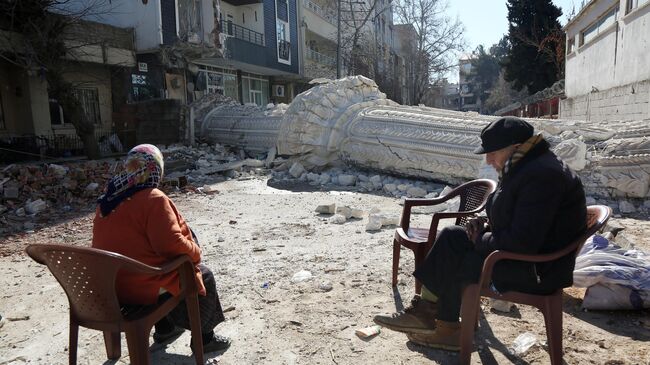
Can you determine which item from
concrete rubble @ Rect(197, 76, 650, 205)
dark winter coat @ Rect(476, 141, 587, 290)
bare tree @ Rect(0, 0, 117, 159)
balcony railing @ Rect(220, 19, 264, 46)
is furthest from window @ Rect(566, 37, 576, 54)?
dark winter coat @ Rect(476, 141, 587, 290)

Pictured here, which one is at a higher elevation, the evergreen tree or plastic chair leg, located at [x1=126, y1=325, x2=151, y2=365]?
the evergreen tree

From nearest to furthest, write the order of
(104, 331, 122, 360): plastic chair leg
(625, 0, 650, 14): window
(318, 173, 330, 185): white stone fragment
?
1. (104, 331, 122, 360): plastic chair leg
2. (318, 173, 330, 185): white stone fragment
3. (625, 0, 650, 14): window

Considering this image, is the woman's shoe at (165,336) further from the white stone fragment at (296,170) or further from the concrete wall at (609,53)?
the concrete wall at (609,53)

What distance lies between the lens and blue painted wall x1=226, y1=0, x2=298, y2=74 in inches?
683

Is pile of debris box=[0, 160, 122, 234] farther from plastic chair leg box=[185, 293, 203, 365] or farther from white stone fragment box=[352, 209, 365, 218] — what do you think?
plastic chair leg box=[185, 293, 203, 365]

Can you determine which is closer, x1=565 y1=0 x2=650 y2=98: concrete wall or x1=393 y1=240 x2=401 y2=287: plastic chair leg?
x1=393 y1=240 x2=401 y2=287: plastic chair leg

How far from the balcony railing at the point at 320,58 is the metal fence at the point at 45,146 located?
48.7ft

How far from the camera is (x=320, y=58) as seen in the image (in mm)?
26938

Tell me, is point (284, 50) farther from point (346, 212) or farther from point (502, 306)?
point (502, 306)

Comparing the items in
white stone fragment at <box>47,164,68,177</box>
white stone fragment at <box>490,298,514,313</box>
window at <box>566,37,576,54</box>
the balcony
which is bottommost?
white stone fragment at <box>490,298,514,313</box>

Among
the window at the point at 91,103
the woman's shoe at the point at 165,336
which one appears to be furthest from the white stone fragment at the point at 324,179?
the window at the point at 91,103

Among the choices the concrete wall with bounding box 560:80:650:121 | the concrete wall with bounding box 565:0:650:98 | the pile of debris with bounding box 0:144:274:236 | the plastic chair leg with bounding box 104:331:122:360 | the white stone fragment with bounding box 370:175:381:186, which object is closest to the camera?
the plastic chair leg with bounding box 104:331:122:360

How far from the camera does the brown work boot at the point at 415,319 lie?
2.25 metres

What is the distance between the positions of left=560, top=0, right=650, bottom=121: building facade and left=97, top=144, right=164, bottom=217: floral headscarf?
953cm
